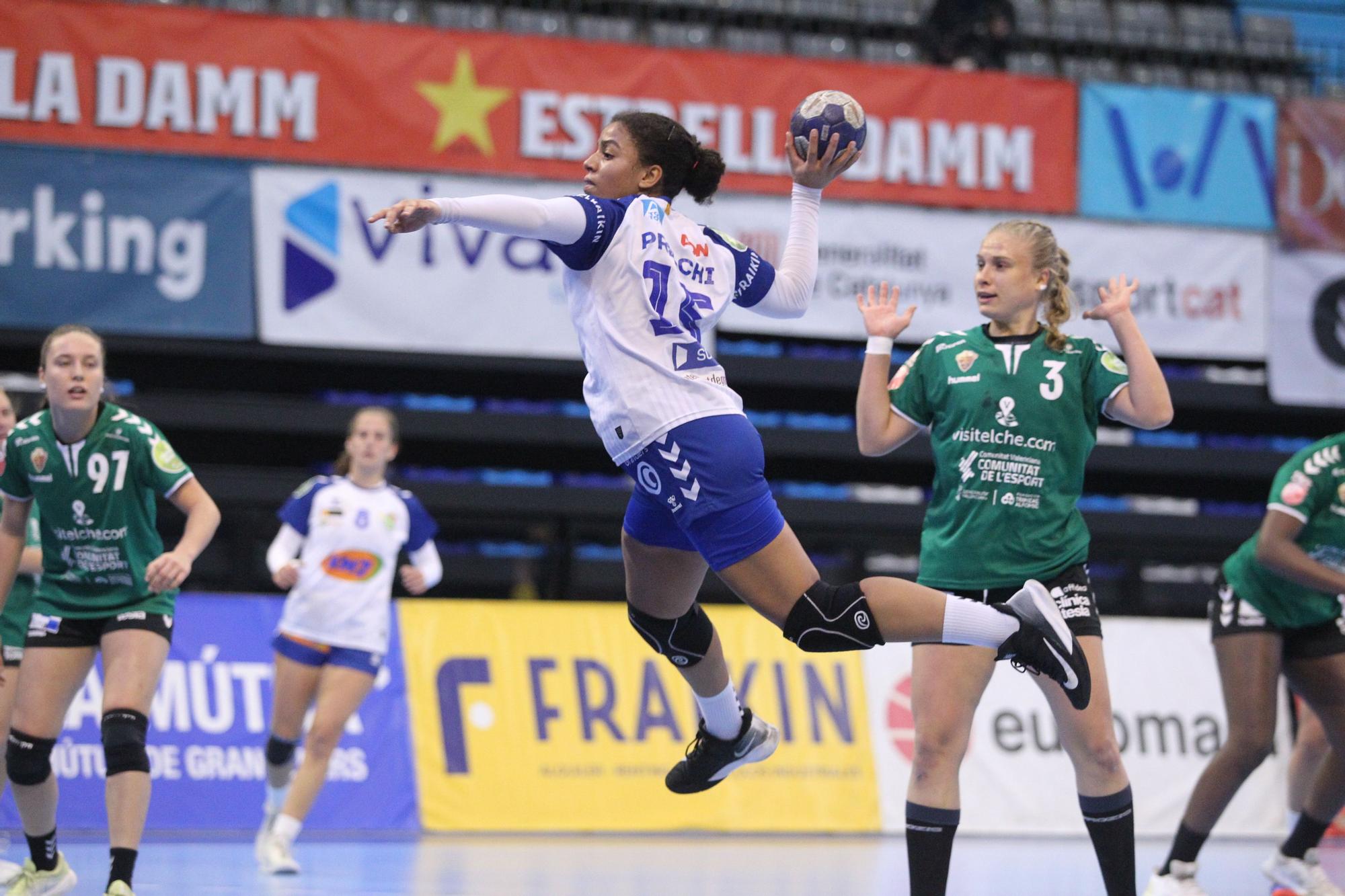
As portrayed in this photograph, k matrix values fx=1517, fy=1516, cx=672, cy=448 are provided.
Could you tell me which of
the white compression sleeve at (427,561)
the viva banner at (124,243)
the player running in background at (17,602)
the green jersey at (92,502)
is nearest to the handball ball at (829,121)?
the green jersey at (92,502)

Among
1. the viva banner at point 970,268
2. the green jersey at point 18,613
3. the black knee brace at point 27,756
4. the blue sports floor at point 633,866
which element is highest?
the viva banner at point 970,268

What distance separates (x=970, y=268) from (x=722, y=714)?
25.4ft

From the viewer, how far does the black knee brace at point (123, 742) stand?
516 centimetres

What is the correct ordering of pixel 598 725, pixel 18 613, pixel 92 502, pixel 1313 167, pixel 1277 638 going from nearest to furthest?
pixel 92 502 → pixel 1277 638 → pixel 18 613 → pixel 598 725 → pixel 1313 167

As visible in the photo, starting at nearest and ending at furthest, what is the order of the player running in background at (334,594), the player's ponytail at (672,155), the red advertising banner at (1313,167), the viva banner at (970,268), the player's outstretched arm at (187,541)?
the player's ponytail at (672,155), the player's outstretched arm at (187,541), the player running in background at (334,594), the viva banner at (970,268), the red advertising banner at (1313,167)

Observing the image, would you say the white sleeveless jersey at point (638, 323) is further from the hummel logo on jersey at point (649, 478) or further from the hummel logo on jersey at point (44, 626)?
the hummel logo on jersey at point (44, 626)

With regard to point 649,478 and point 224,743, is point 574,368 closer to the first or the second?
point 224,743

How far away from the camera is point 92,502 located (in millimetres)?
5375

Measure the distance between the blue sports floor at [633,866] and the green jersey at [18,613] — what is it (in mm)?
1013

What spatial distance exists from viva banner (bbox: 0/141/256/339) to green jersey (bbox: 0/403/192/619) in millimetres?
5587

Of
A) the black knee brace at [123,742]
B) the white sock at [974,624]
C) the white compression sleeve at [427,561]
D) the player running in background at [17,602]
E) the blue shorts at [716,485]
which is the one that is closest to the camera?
the blue shorts at [716,485]

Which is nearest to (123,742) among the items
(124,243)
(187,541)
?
(187,541)

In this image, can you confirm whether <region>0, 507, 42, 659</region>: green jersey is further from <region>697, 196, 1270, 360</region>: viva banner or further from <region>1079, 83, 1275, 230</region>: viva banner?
<region>1079, 83, 1275, 230</region>: viva banner

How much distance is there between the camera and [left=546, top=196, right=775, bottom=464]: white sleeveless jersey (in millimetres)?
4219
